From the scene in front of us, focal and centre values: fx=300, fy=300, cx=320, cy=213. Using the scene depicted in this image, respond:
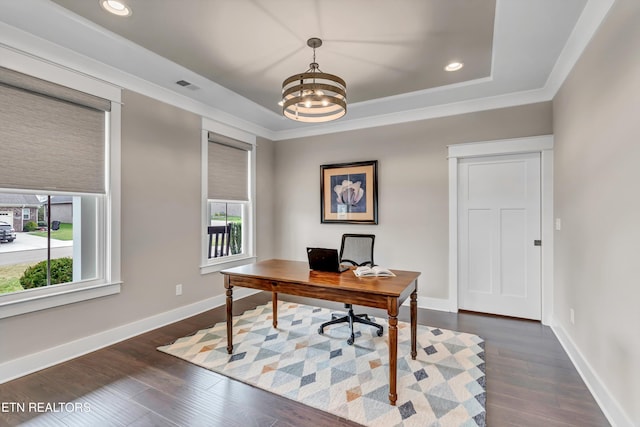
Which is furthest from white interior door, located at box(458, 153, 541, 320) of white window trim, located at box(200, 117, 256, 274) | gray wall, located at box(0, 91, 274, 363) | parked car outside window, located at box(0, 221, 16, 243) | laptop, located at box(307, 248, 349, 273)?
parked car outside window, located at box(0, 221, 16, 243)

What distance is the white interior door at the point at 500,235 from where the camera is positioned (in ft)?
11.4

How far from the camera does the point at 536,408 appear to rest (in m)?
1.90

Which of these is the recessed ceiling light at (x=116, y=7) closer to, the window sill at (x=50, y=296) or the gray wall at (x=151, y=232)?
the gray wall at (x=151, y=232)

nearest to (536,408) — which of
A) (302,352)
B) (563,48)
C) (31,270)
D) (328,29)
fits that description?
(302,352)

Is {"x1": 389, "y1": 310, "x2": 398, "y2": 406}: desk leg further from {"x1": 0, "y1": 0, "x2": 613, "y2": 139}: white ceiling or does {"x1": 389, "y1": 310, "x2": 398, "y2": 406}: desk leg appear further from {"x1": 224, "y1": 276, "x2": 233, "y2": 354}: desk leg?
{"x1": 0, "y1": 0, "x2": 613, "y2": 139}: white ceiling

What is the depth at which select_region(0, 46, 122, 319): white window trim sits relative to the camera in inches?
88.9

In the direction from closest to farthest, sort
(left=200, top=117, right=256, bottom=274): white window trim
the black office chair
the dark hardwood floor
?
the dark hardwood floor < the black office chair < (left=200, top=117, right=256, bottom=274): white window trim

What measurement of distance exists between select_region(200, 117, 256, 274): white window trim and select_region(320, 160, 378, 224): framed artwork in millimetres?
1068

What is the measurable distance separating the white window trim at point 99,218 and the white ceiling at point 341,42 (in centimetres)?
17

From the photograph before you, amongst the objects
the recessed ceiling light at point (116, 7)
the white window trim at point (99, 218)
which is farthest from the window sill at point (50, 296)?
the recessed ceiling light at point (116, 7)

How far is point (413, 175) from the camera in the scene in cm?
399

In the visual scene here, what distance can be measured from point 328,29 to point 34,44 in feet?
7.38

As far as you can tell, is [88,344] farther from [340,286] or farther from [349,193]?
[349,193]

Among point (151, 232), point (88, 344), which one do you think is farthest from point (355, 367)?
point (151, 232)
